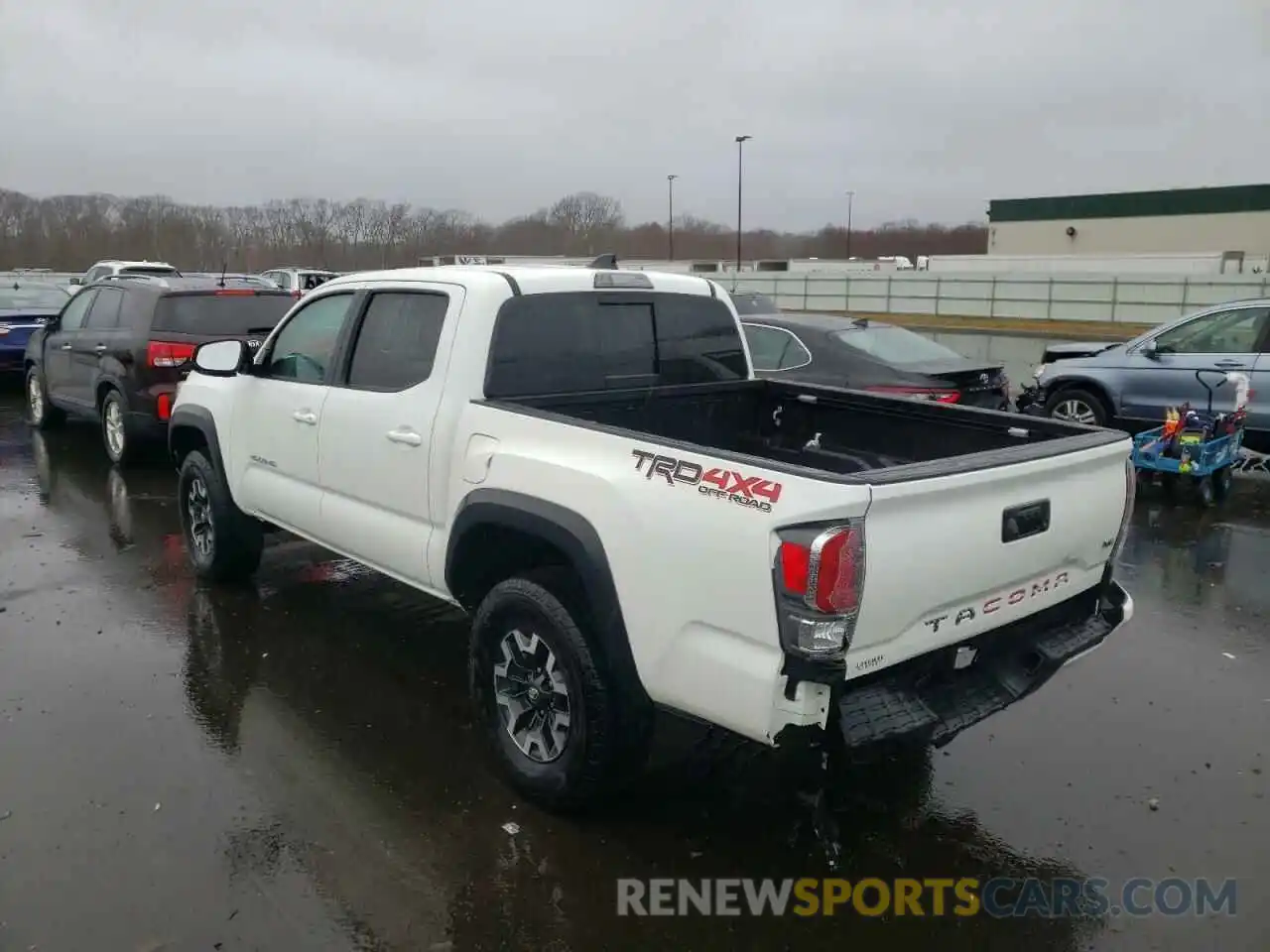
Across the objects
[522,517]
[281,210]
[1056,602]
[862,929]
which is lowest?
[862,929]

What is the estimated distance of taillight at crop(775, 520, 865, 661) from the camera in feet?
9.30

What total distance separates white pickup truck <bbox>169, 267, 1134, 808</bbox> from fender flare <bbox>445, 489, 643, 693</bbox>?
1cm

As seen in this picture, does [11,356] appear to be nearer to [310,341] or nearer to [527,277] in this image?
[310,341]

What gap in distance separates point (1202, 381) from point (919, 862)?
717 centimetres

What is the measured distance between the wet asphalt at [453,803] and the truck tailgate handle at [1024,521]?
44.2 inches

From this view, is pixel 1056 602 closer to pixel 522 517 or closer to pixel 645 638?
pixel 645 638

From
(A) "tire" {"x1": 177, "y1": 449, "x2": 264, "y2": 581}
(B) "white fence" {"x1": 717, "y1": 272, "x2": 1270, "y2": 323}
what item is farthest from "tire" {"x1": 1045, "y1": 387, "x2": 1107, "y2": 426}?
(B) "white fence" {"x1": 717, "y1": 272, "x2": 1270, "y2": 323}

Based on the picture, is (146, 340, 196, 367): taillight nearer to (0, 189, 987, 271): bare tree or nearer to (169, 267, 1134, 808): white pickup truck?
(169, 267, 1134, 808): white pickup truck

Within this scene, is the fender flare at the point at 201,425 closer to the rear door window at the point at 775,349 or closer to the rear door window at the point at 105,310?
the rear door window at the point at 105,310

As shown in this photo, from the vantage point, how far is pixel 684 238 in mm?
86188

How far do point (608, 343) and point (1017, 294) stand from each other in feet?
108

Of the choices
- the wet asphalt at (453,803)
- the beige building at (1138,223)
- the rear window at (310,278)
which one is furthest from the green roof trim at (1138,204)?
the wet asphalt at (453,803)

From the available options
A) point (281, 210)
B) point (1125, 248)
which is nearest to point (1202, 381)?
point (1125, 248)

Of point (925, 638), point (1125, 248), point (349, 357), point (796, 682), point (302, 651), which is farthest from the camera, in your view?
point (1125, 248)
